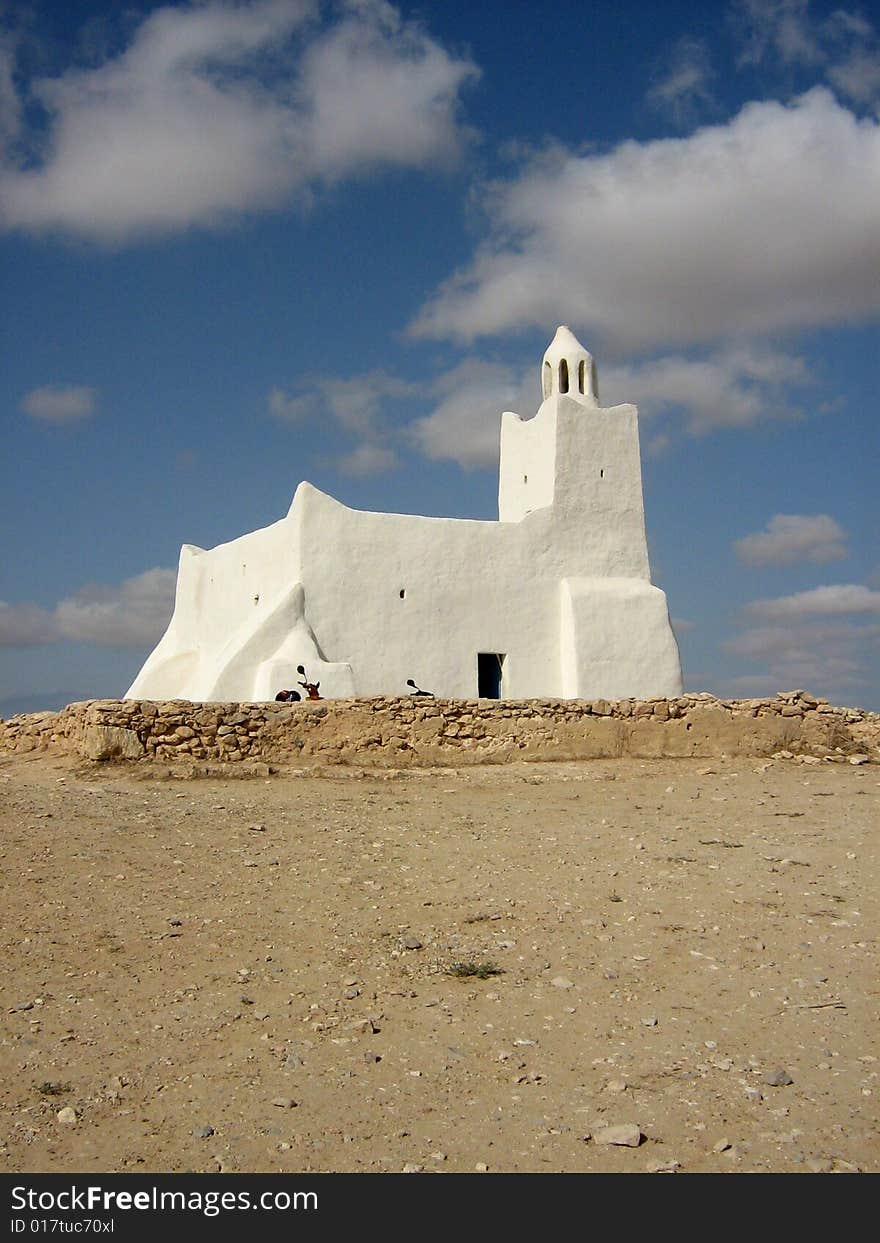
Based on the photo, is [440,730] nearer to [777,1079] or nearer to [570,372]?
[777,1079]

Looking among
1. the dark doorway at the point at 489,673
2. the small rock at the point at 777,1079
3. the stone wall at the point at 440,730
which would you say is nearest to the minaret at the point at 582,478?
the dark doorway at the point at 489,673

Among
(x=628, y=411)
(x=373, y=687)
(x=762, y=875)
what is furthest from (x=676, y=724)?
(x=628, y=411)

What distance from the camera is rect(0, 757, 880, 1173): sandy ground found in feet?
13.3

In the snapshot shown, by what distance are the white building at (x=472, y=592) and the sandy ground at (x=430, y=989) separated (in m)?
9.18

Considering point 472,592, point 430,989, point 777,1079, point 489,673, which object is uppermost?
point 472,592

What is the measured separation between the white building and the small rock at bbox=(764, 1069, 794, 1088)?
1313cm

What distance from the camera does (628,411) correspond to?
22000 millimetres

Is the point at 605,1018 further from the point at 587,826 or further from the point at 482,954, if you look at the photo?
the point at 587,826

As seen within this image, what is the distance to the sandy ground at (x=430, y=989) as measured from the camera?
4059mm

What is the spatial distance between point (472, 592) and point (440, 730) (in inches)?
311

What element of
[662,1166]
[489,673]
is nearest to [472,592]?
[489,673]

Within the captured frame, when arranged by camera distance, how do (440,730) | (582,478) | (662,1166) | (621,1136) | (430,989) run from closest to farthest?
(662,1166) < (621,1136) < (430,989) < (440,730) < (582,478)

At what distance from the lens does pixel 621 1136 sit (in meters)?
3.98

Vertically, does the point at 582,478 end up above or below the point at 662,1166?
above
